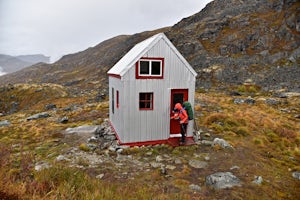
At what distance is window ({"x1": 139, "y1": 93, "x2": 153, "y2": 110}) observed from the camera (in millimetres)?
12020

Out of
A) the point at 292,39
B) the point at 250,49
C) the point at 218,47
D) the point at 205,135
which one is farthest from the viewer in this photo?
the point at 218,47

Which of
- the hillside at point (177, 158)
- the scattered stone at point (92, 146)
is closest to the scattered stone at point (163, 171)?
the hillside at point (177, 158)

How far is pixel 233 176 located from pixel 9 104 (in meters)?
55.9

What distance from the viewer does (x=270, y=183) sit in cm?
842

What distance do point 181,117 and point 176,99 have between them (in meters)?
1.42

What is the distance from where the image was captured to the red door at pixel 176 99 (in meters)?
12.6

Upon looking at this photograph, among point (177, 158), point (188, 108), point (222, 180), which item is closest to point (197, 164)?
point (177, 158)

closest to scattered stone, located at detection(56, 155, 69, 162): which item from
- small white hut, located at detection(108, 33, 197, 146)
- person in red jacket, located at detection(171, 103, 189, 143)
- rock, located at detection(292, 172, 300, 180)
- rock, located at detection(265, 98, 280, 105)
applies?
small white hut, located at detection(108, 33, 197, 146)

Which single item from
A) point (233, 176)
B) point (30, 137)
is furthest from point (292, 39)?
point (30, 137)

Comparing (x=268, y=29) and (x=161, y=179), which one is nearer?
(x=161, y=179)

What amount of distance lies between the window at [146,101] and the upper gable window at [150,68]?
3.65 feet

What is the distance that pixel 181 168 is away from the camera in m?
9.64

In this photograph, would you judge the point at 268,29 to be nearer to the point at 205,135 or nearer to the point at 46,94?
the point at 205,135

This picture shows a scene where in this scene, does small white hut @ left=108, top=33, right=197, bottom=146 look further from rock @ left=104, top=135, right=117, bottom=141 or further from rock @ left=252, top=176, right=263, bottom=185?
rock @ left=252, top=176, right=263, bottom=185
